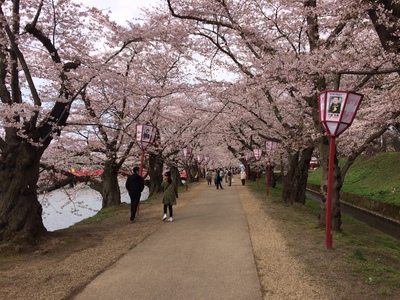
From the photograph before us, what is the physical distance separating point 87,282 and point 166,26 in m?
6.37

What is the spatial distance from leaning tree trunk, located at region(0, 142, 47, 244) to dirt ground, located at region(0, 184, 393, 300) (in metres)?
0.50

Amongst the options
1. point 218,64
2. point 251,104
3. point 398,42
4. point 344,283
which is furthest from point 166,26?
point 251,104

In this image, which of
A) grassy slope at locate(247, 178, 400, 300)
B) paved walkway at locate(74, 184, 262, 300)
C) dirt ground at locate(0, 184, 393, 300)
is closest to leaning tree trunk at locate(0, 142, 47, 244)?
dirt ground at locate(0, 184, 393, 300)

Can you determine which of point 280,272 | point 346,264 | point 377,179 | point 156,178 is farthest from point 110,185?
point 377,179

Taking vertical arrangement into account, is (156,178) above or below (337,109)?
below

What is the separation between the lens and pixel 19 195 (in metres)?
7.15

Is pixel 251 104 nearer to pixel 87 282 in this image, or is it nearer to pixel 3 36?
pixel 3 36

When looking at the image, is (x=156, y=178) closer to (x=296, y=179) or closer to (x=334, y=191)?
Result: (x=296, y=179)

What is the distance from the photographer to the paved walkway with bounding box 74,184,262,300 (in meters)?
4.39

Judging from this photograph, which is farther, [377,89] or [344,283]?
[377,89]

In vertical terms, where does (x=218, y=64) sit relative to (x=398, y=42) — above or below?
above

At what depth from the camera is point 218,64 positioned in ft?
39.1

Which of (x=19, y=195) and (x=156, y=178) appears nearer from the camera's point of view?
(x=19, y=195)

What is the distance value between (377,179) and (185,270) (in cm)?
2421
